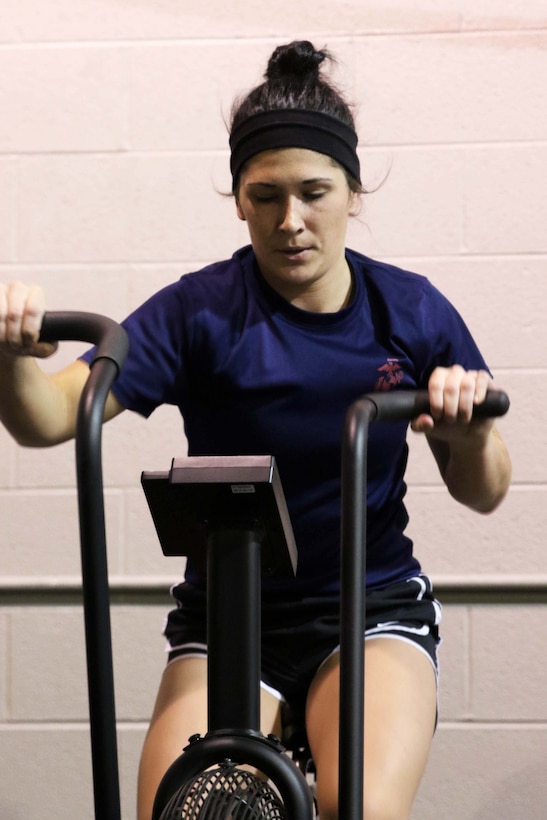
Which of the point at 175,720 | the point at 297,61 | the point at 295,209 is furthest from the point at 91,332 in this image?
the point at 297,61

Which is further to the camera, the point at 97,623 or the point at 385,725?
the point at 385,725

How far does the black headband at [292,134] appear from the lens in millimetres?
1403

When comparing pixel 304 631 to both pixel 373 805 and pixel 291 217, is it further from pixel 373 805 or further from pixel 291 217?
pixel 291 217

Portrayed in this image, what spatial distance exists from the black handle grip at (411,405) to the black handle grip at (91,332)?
9.1 inches

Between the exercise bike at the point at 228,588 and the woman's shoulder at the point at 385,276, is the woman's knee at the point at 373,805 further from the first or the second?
the woman's shoulder at the point at 385,276

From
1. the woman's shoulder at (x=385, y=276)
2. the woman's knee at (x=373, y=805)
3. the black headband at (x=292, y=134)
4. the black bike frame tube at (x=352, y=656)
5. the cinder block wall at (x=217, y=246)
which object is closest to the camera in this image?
the black bike frame tube at (x=352, y=656)

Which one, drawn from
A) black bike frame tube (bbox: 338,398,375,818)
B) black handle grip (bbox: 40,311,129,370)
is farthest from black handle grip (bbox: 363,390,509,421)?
black handle grip (bbox: 40,311,129,370)

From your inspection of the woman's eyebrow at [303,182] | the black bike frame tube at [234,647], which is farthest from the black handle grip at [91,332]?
the woman's eyebrow at [303,182]

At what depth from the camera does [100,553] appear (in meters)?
0.84

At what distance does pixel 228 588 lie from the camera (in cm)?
95

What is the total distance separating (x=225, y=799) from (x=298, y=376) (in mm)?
669

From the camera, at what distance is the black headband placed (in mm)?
1403

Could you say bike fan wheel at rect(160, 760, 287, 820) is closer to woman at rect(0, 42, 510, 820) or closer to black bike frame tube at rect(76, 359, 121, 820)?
black bike frame tube at rect(76, 359, 121, 820)

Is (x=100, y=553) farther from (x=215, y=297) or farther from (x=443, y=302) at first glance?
(x=443, y=302)
